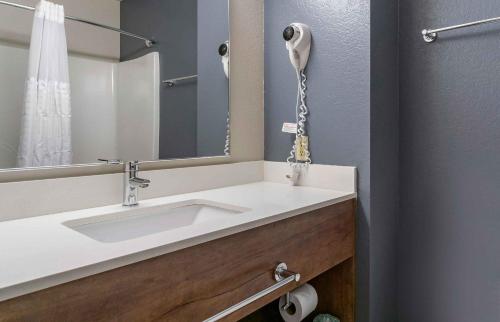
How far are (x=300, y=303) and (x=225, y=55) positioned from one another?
1046 mm

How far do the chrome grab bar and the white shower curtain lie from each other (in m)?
0.65

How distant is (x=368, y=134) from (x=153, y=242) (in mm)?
914

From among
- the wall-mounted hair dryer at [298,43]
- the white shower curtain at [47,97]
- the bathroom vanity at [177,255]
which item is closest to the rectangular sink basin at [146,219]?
the bathroom vanity at [177,255]

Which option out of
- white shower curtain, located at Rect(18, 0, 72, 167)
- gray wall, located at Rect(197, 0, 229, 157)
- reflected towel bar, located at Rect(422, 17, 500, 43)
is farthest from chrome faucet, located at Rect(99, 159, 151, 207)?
reflected towel bar, located at Rect(422, 17, 500, 43)

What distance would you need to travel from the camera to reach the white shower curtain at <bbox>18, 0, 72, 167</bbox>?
0.98m

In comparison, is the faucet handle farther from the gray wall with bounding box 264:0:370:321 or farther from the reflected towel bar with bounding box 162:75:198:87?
the gray wall with bounding box 264:0:370:321

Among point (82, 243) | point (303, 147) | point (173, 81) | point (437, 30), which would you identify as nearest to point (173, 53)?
point (173, 81)

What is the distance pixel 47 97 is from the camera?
1.01 meters

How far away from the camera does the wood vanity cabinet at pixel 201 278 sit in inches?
22.2

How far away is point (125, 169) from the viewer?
3.62ft

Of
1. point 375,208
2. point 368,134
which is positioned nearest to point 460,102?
point 368,134

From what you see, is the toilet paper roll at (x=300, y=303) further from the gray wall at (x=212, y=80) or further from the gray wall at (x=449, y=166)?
the gray wall at (x=212, y=80)

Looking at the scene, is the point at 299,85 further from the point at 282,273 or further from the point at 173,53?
the point at 282,273

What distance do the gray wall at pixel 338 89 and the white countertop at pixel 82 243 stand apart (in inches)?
10.0
